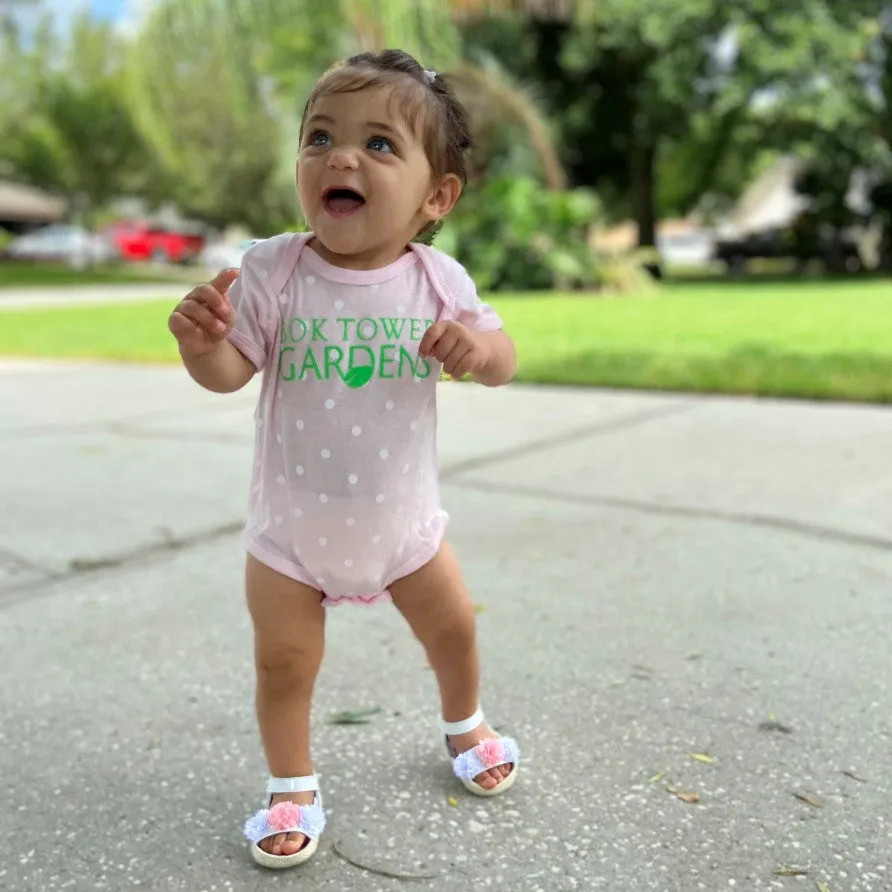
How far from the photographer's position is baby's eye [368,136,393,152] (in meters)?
1.72

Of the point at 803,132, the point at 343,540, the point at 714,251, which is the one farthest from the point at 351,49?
the point at 714,251

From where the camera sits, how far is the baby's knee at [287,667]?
6.01 feet

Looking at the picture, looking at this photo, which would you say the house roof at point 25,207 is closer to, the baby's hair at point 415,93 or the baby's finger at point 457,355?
the baby's hair at point 415,93

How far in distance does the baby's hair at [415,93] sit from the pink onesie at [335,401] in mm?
181

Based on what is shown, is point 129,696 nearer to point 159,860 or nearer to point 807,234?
point 159,860

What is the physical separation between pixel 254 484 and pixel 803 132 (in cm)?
2331

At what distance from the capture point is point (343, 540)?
1.81m

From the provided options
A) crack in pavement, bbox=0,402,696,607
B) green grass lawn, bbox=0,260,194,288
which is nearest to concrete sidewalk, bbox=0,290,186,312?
green grass lawn, bbox=0,260,194,288

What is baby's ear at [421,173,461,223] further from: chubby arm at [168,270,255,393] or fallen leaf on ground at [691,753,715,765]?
fallen leaf on ground at [691,753,715,765]

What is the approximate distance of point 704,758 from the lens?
207 cm

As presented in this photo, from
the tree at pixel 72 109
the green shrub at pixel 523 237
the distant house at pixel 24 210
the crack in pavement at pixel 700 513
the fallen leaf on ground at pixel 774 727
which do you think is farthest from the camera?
the distant house at pixel 24 210

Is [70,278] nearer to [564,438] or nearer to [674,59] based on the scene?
[674,59]

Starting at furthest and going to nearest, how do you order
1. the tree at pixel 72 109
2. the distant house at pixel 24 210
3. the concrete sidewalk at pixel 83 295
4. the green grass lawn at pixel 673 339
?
the distant house at pixel 24 210 → the tree at pixel 72 109 → the concrete sidewalk at pixel 83 295 → the green grass lawn at pixel 673 339

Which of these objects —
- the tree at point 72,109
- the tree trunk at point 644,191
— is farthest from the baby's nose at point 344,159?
the tree at point 72,109
